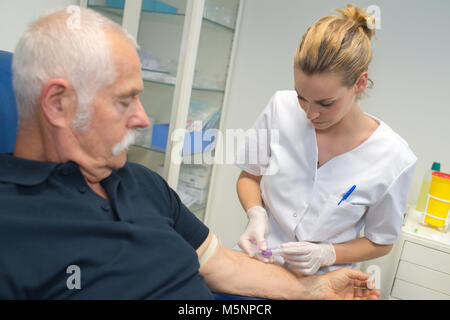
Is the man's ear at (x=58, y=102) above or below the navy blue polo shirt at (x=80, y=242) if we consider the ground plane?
above

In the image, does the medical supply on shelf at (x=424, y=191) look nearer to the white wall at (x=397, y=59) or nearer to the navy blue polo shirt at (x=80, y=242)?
the white wall at (x=397, y=59)

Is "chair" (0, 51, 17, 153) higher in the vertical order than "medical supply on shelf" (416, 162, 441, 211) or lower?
higher

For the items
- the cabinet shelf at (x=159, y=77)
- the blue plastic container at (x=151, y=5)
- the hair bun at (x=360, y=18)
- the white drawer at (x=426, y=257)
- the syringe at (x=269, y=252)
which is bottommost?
the white drawer at (x=426, y=257)

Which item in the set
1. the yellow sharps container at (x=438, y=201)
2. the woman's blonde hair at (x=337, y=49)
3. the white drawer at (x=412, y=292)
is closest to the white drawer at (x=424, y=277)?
the white drawer at (x=412, y=292)

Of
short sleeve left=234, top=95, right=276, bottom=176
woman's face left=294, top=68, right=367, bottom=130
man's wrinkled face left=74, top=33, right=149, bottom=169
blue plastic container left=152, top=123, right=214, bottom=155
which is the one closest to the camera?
man's wrinkled face left=74, top=33, right=149, bottom=169

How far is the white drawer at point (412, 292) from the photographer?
6.21ft

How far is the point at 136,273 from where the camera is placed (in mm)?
958

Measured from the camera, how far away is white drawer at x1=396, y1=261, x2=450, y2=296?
1868 mm

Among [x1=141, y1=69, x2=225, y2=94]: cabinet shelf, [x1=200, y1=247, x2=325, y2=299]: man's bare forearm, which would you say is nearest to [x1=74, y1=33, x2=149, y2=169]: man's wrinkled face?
[x1=200, y1=247, x2=325, y2=299]: man's bare forearm

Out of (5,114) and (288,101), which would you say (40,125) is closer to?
(5,114)

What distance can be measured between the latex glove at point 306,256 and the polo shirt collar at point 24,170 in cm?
81

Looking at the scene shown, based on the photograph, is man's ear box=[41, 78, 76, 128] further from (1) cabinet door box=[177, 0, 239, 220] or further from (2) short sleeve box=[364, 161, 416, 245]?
(1) cabinet door box=[177, 0, 239, 220]

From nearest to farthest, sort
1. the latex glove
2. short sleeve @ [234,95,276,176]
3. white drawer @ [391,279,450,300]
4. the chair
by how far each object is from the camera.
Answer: the chair < the latex glove < short sleeve @ [234,95,276,176] < white drawer @ [391,279,450,300]

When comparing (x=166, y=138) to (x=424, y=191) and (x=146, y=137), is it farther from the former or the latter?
(x=424, y=191)
